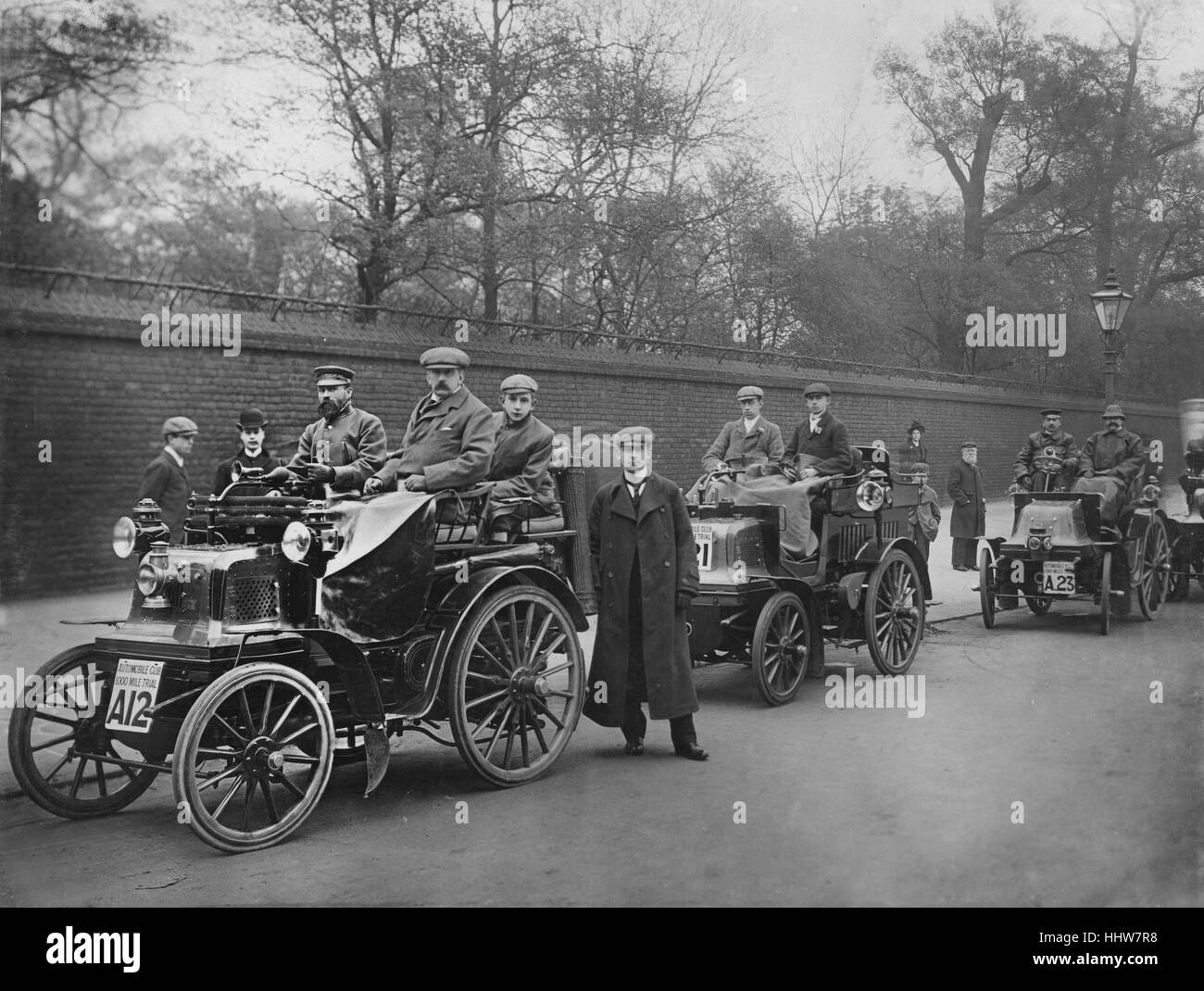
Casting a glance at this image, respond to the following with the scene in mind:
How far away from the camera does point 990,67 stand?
11844mm

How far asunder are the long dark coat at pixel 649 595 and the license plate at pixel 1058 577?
5769 mm

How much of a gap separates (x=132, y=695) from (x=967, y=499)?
1136 cm

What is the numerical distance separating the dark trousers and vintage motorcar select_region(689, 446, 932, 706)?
5.25m

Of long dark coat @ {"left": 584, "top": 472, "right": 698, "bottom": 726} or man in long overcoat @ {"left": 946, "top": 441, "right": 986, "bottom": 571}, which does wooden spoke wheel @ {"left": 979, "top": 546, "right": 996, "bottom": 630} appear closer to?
man in long overcoat @ {"left": 946, "top": 441, "right": 986, "bottom": 571}

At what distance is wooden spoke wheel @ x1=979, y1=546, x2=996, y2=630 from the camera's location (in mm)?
10742

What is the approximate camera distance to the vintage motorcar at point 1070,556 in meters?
10.5

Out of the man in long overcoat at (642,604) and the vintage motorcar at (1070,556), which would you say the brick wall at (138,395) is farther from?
the man in long overcoat at (642,604)

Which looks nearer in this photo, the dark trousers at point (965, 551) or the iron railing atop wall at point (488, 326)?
the iron railing atop wall at point (488, 326)

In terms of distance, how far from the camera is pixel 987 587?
1074 centimetres

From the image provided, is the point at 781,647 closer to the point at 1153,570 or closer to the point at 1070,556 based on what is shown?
the point at 1070,556

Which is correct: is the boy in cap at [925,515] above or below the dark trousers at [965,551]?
above

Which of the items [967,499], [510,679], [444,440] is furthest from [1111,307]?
[510,679]

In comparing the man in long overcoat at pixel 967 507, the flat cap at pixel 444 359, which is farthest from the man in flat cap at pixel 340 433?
the man in long overcoat at pixel 967 507
